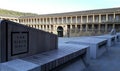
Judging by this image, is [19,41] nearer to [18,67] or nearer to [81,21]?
[18,67]

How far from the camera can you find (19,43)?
9.77 ft

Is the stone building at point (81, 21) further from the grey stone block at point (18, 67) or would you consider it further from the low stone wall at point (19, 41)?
the grey stone block at point (18, 67)

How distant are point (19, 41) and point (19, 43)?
0.04 m

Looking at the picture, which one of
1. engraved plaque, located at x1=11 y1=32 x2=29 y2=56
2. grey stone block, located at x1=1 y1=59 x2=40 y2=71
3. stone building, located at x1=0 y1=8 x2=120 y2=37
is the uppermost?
stone building, located at x1=0 y1=8 x2=120 y2=37

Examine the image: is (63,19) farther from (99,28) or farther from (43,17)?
(99,28)

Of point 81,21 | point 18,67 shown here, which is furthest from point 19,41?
point 81,21

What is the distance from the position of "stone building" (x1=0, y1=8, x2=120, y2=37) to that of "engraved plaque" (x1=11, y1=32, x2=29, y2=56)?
26256 mm

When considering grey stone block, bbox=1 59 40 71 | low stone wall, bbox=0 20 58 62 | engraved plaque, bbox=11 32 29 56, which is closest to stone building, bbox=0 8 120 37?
low stone wall, bbox=0 20 58 62

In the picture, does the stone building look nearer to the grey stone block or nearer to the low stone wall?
the low stone wall

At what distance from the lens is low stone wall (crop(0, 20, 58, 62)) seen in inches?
104

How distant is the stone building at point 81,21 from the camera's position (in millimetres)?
34312

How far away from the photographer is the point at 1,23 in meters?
2.62

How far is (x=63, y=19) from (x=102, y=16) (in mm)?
11846

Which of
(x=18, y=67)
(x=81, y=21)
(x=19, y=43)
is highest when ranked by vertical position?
(x=81, y=21)
